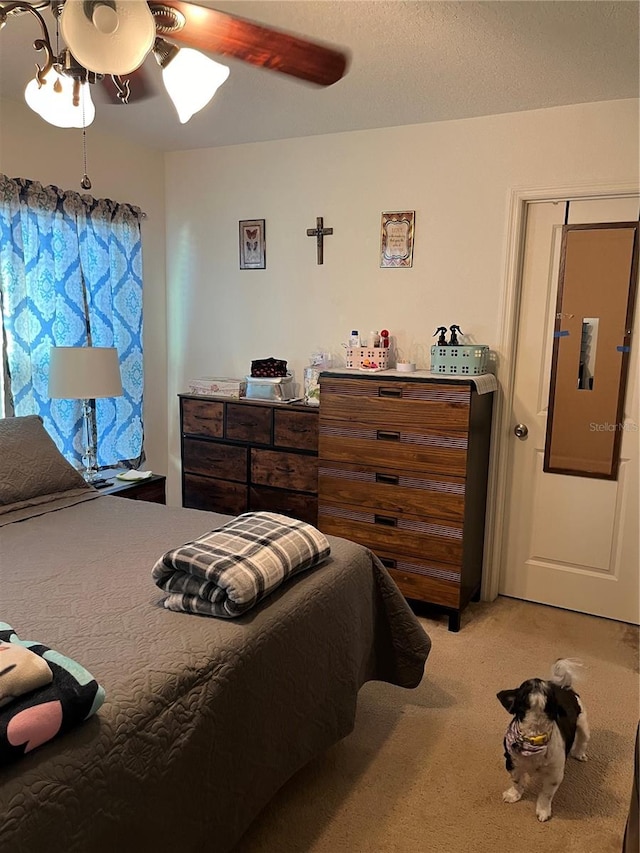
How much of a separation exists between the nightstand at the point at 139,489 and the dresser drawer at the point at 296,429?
66 centimetres

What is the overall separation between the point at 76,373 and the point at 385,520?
1.65m

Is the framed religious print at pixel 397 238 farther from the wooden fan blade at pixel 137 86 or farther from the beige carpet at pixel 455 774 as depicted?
the beige carpet at pixel 455 774

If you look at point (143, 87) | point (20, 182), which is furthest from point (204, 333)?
point (143, 87)

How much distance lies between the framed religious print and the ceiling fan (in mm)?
1611

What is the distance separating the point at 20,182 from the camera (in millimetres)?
3010

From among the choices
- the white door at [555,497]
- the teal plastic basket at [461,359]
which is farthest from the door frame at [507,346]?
the teal plastic basket at [461,359]

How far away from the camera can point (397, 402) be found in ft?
9.74

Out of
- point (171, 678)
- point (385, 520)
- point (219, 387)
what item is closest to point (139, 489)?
point (219, 387)

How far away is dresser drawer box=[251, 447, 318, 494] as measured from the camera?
10.9 ft

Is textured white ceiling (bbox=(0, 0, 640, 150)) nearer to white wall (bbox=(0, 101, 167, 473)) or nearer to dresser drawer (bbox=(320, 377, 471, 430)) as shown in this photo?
white wall (bbox=(0, 101, 167, 473))

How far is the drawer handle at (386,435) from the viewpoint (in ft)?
9.84

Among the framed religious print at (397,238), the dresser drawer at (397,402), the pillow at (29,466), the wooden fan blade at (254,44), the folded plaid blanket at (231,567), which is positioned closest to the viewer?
the wooden fan blade at (254,44)

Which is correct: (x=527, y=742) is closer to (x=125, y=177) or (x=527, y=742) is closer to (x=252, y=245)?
(x=252, y=245)

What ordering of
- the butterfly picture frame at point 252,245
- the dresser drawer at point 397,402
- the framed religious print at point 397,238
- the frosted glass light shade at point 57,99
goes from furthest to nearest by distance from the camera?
the butterfly picture frame at point 252,245 < the framed religious print at point 397,238 < the dresser drawer at point 397,402 < the frosted glass light shade at point 57,99
